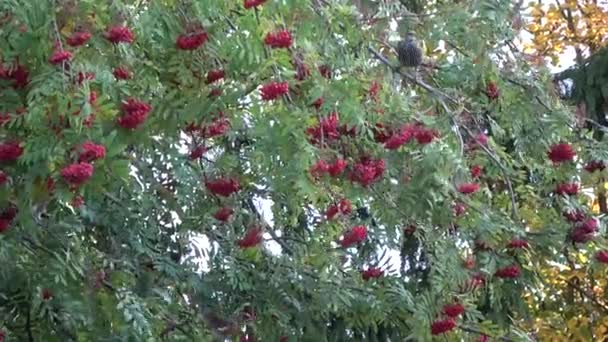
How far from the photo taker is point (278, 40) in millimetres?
3037

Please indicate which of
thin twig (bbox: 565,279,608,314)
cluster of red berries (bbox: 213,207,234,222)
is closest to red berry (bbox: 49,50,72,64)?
cluster of red berries (bbox: 213,207,234,222)

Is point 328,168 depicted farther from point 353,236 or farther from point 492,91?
point 492,91

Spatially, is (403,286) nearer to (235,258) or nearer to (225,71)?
(235,258)

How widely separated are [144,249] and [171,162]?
379 mm

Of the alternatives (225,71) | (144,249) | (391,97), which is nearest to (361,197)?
(391,97)

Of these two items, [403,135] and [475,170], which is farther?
[475,170]

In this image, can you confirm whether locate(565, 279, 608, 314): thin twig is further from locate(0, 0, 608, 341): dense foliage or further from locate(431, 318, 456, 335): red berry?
locate(431, 318, 456, 335): red berry

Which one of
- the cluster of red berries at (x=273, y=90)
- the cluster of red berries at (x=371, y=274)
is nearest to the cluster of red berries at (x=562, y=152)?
the cluster of red berries at (x=371, y=274)

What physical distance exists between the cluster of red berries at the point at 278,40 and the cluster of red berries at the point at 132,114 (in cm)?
35

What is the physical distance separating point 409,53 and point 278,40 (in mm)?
865

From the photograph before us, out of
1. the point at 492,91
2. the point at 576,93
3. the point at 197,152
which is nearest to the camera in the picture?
the point at 197,152

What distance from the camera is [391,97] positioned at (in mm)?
3617

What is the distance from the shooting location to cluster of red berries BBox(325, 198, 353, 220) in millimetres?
3674

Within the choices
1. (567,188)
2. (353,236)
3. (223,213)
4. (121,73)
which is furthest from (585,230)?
(121,73)
